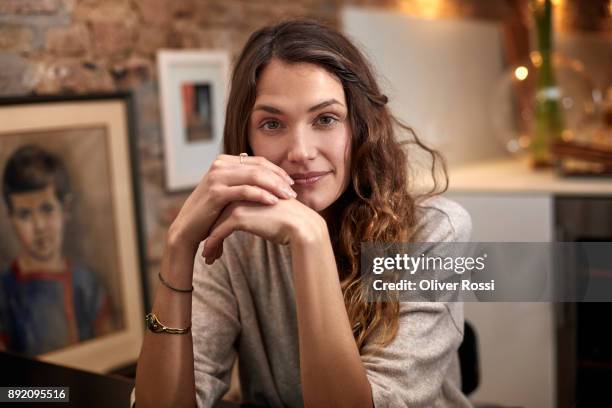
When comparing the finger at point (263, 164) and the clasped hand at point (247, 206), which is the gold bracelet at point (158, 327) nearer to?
the clasped hand at point (247, 206)

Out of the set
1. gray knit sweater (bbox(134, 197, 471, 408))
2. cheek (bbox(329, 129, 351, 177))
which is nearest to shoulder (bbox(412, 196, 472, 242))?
gray knit sweater (bbox(134, 197, 471, 408))

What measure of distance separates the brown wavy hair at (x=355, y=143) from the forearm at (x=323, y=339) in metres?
0.14

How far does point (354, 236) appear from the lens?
1298 mm

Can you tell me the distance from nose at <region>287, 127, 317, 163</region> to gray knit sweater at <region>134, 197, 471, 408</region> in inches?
8.8

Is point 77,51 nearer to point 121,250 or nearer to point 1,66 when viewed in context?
point 1,66

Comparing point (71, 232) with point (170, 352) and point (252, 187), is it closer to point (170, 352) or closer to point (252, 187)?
point (170, 352)

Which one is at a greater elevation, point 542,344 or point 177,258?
point 177,258

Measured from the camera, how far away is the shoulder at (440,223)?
128cm

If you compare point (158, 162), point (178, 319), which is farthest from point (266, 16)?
point (178, 319)

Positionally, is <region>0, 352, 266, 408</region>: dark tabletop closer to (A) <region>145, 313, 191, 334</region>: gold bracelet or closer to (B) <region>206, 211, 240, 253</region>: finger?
(A) <region>145, 313, 191, 334</region>: gold bracelet

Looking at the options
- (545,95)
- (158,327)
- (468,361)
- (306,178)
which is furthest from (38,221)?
(545,95)

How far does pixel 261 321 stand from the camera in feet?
4.41

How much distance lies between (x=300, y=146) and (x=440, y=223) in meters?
0.30

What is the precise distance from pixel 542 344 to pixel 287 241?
1539 millimetres
